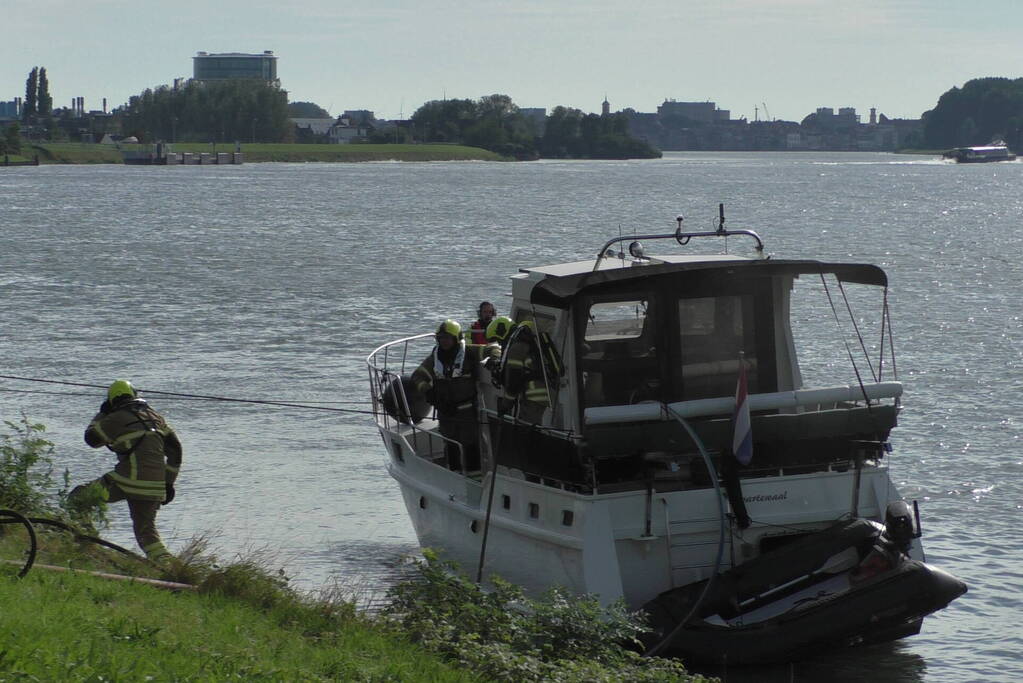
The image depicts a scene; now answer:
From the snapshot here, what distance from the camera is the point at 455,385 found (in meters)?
13.9

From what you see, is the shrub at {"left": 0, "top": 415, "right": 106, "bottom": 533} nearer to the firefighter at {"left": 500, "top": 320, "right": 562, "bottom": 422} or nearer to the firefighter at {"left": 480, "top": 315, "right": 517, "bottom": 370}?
the firefighter at {"left": 500, "top": 320, "right": 562, "bottom": 422}

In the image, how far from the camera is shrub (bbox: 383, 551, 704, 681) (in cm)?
970

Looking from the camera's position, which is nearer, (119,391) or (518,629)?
(518,629)

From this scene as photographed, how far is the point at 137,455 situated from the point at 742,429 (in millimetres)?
4944

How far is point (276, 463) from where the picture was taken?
811 inches

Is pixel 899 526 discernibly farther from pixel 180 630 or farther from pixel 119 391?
pixel 119 391

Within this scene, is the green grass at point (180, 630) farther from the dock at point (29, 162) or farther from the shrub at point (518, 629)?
the dock at point (29, 162)

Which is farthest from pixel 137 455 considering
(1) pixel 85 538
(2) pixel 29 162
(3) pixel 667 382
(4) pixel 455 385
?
(2) pixel 29 162

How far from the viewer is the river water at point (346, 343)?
1659 centimetres

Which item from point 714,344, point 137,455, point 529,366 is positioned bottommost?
point 137,455

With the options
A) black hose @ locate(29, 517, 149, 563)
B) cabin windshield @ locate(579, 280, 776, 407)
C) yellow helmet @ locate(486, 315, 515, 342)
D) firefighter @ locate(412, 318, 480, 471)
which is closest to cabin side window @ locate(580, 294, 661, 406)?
cabin windshield @ locate(579, 280, 776, 407)

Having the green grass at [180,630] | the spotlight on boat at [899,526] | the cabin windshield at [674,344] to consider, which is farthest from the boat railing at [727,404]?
the green grass at [180,630]

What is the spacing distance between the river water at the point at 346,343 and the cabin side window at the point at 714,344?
2.48 metres

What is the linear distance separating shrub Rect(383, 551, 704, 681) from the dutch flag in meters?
1.55
